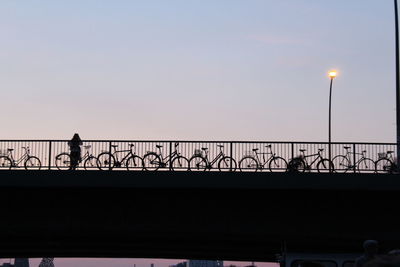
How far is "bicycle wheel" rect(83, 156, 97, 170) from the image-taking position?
26109 millimetres

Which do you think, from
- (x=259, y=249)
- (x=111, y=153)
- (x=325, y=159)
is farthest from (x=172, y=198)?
(x=259, y=249)

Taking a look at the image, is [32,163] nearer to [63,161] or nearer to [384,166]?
[63,161]

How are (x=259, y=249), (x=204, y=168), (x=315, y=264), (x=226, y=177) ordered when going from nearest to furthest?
(x=315, y=264) < (x=226, y=177) < (x=204, y=168) < (x=259, y=249)

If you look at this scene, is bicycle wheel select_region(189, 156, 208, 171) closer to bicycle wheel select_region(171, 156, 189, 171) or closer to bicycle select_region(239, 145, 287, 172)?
bicycle wheel select_region(171, 156, 189, 171)

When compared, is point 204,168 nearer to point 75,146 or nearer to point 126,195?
point 126,195

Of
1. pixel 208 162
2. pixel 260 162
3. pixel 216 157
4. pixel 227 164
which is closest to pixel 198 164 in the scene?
pixel 208 162

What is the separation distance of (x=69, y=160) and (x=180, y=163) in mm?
4092

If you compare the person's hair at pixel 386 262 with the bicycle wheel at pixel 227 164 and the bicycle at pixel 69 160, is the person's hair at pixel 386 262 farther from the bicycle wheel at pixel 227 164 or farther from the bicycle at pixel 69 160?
the bicycle at pixel 69 160

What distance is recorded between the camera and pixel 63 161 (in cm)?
2623

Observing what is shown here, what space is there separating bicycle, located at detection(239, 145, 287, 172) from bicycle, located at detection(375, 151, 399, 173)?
3528 millimetres

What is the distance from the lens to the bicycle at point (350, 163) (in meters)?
26.4

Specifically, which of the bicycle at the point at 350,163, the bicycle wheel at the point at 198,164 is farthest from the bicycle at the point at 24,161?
the bicycle at the point at 350,163

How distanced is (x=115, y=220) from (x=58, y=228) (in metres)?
2.00

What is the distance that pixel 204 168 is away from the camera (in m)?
26.2
